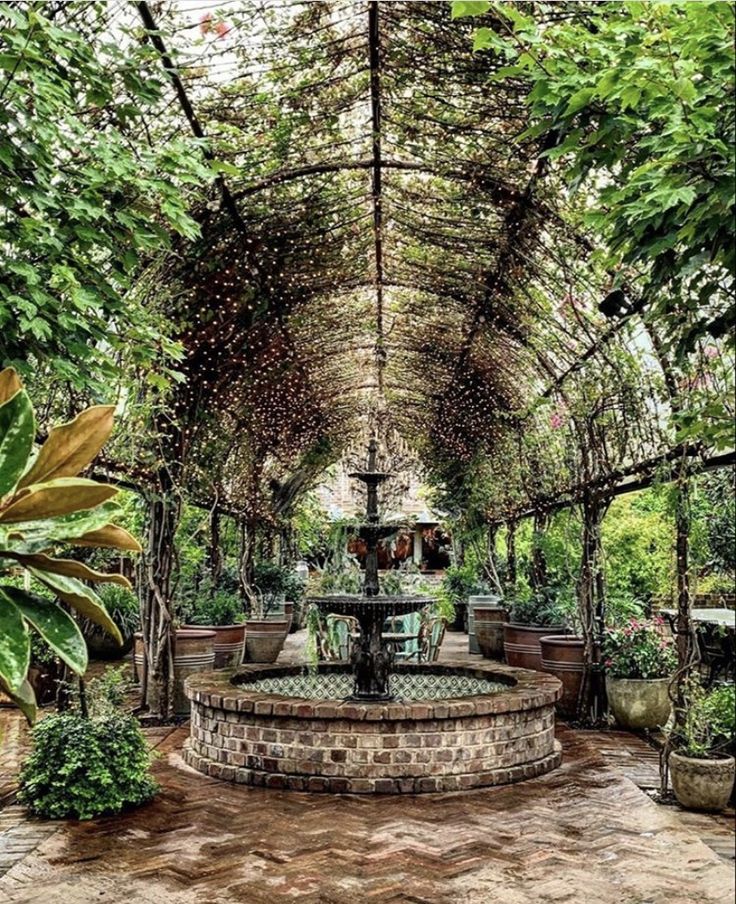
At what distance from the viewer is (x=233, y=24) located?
600 centimetres

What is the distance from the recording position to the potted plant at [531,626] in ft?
36.5

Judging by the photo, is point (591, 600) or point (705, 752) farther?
point (591, 600)

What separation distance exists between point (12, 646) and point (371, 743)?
16.4 feet

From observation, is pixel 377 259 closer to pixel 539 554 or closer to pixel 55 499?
pixel 539 554

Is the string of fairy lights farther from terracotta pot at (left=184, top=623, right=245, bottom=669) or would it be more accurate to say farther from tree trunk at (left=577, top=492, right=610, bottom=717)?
terracotta pot at (left=184, top=623, right=245, bottom=669)

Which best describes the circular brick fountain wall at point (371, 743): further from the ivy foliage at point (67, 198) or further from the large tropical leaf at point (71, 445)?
the large tropical leaf at point (71, 445)

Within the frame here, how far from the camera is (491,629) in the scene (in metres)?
13.4

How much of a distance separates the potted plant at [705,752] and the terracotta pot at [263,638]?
299 inches

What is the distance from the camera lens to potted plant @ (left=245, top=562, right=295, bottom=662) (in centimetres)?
1284

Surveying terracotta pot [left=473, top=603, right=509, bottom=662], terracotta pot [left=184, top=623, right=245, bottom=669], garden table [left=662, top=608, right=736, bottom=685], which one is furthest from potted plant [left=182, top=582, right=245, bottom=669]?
garden table [left=662, top=608, right=736, bottom=685]

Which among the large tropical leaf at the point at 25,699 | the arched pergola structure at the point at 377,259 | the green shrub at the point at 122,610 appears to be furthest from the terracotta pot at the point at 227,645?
the large tropical leaf at the point at 25,699

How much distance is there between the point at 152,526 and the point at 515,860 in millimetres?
5229

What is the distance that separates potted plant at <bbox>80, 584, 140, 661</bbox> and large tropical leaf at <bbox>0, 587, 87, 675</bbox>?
34.5 feet

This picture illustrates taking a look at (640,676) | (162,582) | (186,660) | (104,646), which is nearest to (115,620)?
(104,646)
